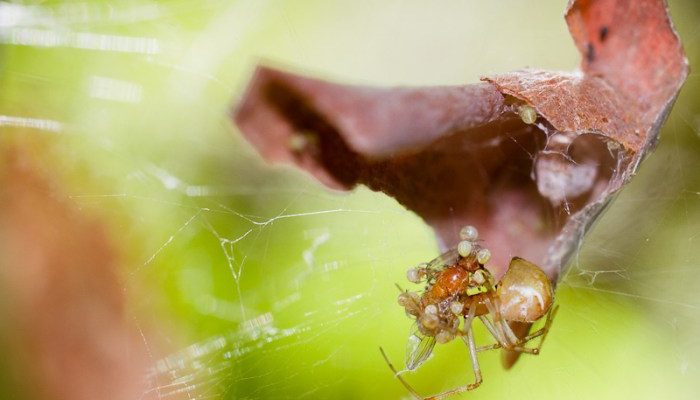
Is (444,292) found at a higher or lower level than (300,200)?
lower

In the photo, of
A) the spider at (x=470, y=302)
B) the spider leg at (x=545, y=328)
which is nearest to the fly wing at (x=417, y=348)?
the spider at (x=470, y=302)

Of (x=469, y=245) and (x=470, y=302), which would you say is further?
(x=470, y=302)

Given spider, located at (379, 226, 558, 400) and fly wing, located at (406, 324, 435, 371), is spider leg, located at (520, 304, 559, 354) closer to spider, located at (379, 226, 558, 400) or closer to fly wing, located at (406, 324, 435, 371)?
spider, located at (379, 226, 558, 400)

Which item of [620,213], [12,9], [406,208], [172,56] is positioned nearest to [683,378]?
[620,213]

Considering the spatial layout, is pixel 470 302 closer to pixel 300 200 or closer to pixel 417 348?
pixel 417 348

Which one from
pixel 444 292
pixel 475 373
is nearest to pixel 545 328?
pixel 475 373

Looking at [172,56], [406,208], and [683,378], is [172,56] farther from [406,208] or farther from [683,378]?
[683,378]

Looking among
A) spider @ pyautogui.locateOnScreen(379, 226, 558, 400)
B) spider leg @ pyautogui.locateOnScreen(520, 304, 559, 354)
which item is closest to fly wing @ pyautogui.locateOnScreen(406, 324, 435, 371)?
spider @ pyautogui.locateOnScreen(379, 226, 558, 400)

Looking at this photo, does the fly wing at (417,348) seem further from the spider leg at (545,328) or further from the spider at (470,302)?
the spider leg at (545,328)
